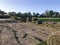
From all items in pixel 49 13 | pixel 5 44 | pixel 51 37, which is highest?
pixel 51 37

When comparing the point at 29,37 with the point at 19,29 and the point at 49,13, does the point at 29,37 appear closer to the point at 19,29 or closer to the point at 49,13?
the point at 19,29

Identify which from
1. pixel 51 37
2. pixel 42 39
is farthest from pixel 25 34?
pixel 51 37

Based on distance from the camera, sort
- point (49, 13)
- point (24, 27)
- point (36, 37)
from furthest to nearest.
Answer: point (49, 13) → point (24, 27) → point (36, 37)

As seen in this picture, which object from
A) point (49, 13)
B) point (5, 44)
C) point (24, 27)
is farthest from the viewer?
point (49, 13)

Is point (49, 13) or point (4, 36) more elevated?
point (4, 36)

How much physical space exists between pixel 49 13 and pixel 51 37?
57744mm

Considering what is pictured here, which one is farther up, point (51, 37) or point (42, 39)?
point (51, 37)

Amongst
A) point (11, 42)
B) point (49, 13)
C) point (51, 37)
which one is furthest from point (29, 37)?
point (49, 13)

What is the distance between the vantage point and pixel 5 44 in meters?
6.23

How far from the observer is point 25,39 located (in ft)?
21.4

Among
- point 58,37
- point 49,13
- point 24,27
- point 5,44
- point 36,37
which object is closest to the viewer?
point 58,37

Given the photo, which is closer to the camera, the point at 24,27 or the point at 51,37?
the point at 51,37

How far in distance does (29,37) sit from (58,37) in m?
2.14

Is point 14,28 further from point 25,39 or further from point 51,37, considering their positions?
point 51,37
